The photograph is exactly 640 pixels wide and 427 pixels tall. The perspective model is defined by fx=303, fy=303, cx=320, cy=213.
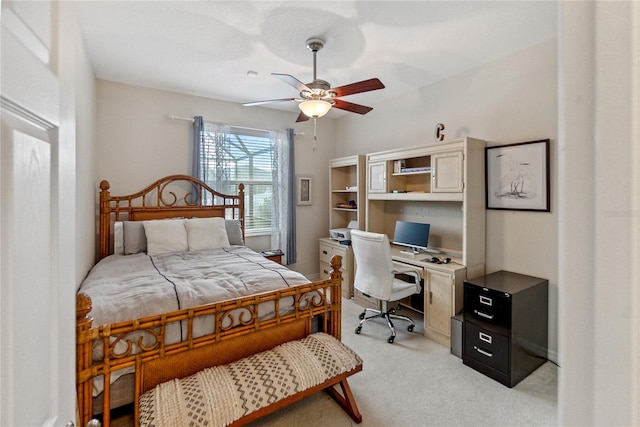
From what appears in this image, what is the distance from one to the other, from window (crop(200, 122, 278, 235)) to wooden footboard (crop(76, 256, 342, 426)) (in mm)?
2341

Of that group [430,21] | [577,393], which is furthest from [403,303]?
[577,393]

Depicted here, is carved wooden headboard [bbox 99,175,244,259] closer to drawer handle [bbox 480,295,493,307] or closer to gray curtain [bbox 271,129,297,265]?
gray curtain [bbox 271,129,297,265]

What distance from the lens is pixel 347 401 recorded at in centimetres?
194

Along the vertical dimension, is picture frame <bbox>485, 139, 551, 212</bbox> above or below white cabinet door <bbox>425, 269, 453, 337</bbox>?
above

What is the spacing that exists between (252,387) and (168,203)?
2.74 m

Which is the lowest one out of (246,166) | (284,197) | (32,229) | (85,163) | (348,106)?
(32,229)

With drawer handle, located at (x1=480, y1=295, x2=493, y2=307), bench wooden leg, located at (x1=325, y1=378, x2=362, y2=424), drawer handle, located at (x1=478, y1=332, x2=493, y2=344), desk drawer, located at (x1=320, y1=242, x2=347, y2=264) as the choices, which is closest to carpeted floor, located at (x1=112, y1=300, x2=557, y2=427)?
bench wooden leg, located at (x1=325, y1=378, x2=362, y2=424)

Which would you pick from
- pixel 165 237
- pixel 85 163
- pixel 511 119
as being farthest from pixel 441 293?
pixel 85 163

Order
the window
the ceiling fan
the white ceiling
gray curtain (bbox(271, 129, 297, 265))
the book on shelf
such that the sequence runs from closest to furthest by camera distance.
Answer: the white ceiling < the ceiling fan < the book on shelf < the window < gray curtain (bbox(271, 129, 297, 265))

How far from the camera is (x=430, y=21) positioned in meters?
2.23

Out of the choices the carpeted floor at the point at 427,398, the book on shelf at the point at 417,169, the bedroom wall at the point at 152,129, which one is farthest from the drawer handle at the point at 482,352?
the bedroom wall at the point at 152,129

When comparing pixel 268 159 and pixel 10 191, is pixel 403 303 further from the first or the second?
pixel 10 191

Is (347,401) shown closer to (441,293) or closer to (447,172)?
(441,293)

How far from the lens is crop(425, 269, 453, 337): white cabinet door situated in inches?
109
